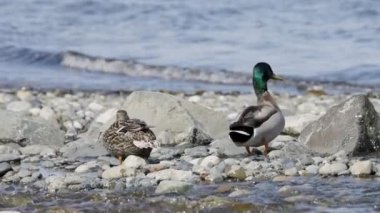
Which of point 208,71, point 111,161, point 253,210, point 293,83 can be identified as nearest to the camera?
point 253,210

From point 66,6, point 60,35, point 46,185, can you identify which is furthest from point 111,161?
point 66,6

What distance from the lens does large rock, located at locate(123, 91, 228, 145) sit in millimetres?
11477

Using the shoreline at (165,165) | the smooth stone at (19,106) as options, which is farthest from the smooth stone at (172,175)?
the smooth stone at (19,106)

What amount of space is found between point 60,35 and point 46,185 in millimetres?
19033

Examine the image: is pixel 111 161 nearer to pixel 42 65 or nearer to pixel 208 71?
pixel 208 71

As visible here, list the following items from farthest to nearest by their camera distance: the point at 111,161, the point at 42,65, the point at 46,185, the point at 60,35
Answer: the point at 60,35 < the point at 42,65 < the point at 111,161 < the point at 46,185

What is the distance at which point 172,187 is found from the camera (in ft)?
28.4

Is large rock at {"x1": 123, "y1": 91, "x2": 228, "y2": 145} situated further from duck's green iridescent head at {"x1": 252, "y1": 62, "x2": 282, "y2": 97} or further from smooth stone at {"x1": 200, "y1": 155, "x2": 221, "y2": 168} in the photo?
smooth stone at {"x1": 200, "y1": 155, "x2": 221, "y2": 168}

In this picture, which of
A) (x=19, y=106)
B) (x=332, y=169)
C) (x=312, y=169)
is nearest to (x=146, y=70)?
(x=19, y=106)

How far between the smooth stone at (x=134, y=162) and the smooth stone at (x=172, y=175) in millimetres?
419

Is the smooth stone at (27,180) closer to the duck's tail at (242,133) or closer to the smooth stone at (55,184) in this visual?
the smooth stone at (55,184)

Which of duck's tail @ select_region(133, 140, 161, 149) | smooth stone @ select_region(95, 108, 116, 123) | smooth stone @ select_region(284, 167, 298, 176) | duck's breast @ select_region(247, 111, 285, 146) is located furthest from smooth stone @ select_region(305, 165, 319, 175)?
smooth stone @ select_region(95, 108, 116, 123)

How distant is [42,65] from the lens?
932 inches

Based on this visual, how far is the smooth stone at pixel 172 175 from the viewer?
920cm
